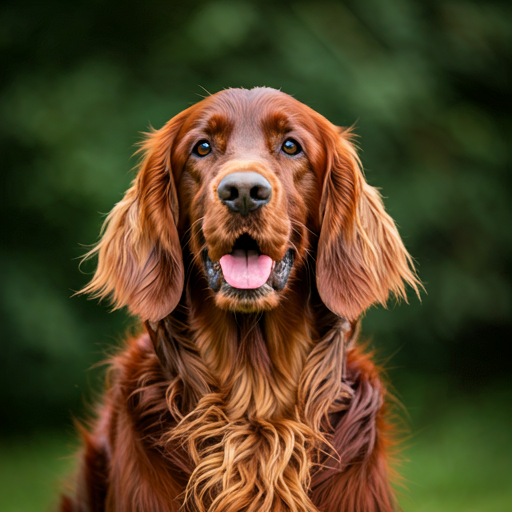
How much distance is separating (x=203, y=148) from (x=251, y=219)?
1.41ft

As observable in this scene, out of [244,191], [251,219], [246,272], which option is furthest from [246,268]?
[244,191]

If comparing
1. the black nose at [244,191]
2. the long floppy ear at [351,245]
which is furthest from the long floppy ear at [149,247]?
the long floppy ear at [351,245]

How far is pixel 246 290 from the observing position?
2.26m

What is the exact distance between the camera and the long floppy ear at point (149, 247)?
2506 mm

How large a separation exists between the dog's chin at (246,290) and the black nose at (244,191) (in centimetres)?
14

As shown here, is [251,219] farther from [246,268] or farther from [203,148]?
[203,148]

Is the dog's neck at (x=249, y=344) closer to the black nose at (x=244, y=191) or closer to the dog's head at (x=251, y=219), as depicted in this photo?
the dog's head at (x=251, y=219)

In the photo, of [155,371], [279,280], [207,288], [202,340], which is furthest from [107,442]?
[279,280]

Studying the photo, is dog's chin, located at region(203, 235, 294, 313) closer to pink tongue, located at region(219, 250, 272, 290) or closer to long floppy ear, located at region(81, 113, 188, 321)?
pink tongue, located at region(219, 250, 272, 290)

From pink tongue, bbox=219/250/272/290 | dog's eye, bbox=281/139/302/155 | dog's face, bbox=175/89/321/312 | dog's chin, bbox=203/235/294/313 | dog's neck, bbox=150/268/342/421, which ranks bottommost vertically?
dog's neck, bbox=150/268/342/421

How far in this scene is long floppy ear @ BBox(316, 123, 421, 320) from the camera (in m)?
2.52

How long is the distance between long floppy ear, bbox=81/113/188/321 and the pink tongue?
29 centimetres

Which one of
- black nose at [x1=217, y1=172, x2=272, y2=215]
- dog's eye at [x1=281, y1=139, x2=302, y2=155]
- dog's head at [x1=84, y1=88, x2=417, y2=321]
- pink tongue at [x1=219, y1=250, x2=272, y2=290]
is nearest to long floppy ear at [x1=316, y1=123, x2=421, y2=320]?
dog's head at [x1=84, y1=88, x2=417, y2=321]

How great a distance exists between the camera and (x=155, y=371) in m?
2.55
